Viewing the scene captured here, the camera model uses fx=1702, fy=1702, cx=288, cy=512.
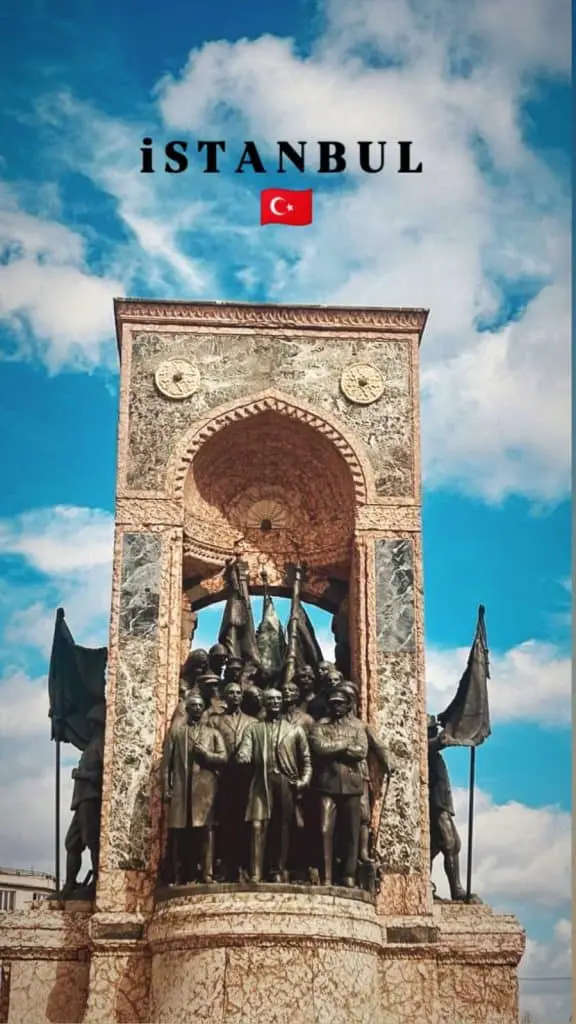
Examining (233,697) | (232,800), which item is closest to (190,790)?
(232,800)

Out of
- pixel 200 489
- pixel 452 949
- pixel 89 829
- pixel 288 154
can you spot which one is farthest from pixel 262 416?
pixel 452 949

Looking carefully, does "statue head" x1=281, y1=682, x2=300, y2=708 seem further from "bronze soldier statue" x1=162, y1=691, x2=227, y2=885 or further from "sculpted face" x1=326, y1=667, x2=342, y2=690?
"bronze soldier statue" x1=162, y1=691, x2=227, y2=885

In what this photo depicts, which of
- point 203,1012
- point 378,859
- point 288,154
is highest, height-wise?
point 288,154

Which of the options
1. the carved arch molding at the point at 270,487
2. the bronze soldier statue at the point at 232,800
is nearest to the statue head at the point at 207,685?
the bronze soldier statue at the point at 232,800

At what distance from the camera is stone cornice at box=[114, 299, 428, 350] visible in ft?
67.3

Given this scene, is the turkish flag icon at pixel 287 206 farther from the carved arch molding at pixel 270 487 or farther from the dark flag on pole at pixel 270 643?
the dark flag on pole at pixel 270 643

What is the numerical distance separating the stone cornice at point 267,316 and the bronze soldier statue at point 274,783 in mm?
5296

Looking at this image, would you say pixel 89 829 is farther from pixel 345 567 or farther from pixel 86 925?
pixel 345 567

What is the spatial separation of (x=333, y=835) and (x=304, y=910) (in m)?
1.04

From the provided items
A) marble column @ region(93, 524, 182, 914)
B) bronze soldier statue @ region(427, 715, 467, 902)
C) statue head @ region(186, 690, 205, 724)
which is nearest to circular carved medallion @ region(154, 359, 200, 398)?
marble column @ region(93, 524, 182, 914)

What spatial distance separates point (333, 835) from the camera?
57.9 ft

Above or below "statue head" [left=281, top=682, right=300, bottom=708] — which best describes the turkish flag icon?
above

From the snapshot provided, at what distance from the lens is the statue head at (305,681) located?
61.8ft

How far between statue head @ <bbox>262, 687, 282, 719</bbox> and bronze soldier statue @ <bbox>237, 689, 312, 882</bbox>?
143 mm
